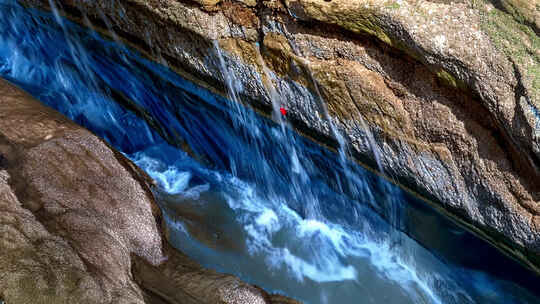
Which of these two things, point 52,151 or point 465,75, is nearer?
point 465,75

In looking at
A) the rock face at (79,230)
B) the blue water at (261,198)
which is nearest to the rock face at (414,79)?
the blue water at (261,198)

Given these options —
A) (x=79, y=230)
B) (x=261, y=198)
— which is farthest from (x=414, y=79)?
(x=79, y=230)

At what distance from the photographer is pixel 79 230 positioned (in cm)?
221

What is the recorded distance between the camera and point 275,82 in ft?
9.82

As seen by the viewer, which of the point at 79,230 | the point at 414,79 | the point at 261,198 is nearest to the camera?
the point at 79,230

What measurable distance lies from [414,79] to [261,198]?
1496 mm

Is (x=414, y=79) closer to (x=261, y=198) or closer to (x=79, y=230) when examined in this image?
(x=261, y=198)

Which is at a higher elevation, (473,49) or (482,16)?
(482,16)

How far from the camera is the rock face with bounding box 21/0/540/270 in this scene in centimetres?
220

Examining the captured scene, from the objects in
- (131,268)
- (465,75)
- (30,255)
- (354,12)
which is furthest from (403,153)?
(30,255)

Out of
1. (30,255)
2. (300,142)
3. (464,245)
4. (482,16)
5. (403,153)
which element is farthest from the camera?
(300,142)

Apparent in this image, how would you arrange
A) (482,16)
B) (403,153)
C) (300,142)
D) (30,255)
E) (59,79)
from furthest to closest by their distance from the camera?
1. (59,79)
2. (300,142)
3. (403,153)
4. (482,16)
5. (30,255)

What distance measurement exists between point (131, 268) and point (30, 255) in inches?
18.1

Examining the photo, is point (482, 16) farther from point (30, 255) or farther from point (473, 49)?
point (30, 255)
